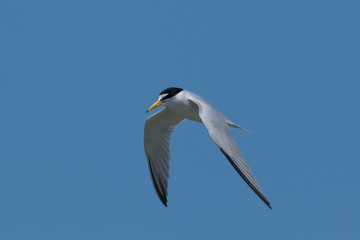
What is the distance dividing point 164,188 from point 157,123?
1.38 m

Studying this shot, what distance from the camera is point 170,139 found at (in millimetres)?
10633

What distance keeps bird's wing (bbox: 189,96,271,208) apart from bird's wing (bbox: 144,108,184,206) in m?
2.01

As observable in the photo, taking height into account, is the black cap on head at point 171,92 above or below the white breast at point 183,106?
above

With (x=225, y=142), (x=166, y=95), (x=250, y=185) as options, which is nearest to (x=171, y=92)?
(x=166, y=95)

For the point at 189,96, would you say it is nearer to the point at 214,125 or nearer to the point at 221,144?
the point at 214,125

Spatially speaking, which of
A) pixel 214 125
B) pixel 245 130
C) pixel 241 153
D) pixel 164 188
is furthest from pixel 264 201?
pixel 164 188

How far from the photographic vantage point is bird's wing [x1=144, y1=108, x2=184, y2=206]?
1045 centimetres

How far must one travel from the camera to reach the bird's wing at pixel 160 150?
10.5 meters

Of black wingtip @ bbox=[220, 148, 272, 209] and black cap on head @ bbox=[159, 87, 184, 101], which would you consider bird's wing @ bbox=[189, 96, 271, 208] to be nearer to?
black wingtip @ bbox=[220, 148, 272, 209]

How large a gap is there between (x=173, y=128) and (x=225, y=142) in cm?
338

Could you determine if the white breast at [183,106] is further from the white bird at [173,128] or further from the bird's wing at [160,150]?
the bird's wing at [160,150]

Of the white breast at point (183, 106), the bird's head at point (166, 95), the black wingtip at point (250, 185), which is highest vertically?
the bird's head at point (166, 95)

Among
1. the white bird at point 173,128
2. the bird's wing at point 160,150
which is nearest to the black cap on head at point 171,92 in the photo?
the white bird at point 173,128

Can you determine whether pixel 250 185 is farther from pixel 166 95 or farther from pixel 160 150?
pixel 160 150
